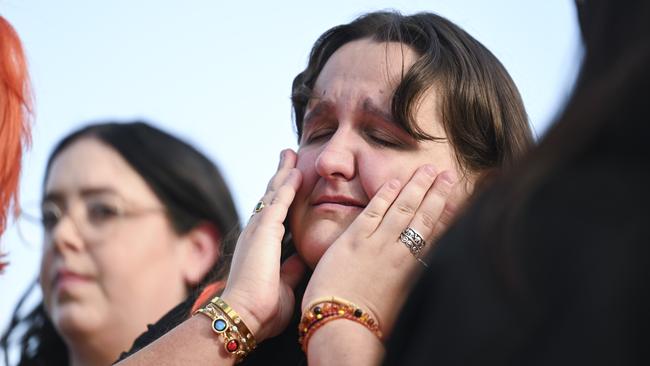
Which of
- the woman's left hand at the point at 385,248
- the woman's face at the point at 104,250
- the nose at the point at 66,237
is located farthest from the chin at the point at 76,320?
the woman's left hand at the point at 385,248

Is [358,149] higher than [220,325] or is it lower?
higher

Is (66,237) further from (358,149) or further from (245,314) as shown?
(358,149)

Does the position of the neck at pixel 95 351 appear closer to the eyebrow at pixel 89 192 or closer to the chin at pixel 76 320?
the chin at pixel 76 320

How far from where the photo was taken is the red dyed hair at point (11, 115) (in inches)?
119

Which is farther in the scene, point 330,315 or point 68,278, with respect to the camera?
point 68,278

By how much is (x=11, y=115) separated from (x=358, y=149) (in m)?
1.24

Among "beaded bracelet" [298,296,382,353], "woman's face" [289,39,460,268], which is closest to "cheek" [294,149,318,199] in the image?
"woman's face" [289,39,460,268]

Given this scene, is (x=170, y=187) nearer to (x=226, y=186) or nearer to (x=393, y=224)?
(x=226, y=186)

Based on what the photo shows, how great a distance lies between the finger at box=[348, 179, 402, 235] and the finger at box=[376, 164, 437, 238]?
1cm

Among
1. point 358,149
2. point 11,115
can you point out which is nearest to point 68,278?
point 11,115

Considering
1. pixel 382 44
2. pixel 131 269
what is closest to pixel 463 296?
pixel 382 44

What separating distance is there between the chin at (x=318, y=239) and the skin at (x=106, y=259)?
5.53ft

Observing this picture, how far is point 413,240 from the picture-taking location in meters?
2.37

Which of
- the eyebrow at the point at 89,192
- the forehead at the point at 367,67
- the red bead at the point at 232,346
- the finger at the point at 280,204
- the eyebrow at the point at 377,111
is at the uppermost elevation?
the forehead at the point at 367,67
